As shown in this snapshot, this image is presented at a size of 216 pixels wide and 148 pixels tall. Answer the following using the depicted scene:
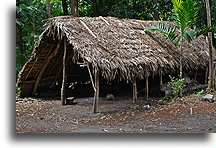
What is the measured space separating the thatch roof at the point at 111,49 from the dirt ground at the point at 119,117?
77 cm

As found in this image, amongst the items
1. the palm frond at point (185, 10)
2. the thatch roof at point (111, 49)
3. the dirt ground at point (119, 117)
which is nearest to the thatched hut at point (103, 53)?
the thatch roof at point (111, 49)

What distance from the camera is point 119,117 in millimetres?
5562

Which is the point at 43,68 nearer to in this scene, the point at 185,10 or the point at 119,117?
the point at 119,117

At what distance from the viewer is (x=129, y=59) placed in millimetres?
6441

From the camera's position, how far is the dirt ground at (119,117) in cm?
436

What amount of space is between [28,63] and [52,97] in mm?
1328

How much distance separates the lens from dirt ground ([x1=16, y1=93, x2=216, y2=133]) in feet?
14.3

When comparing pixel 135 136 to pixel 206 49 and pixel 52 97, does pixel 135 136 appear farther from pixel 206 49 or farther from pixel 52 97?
pixel 206 49

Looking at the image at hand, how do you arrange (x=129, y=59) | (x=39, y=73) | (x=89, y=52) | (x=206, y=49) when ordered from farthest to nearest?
(x=206, y=49) < (x=39, y=73) < (x=129, y=59) < (x=89, y=52)

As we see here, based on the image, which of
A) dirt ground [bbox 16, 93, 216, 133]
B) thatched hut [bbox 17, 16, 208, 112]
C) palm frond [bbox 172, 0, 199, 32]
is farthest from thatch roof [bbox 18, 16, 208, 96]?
palm frond [bbox 172, 0, 199, 32]

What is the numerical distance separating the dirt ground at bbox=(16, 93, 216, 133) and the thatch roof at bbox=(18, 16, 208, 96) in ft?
2.52

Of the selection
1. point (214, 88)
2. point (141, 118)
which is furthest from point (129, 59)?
point (214, 88)

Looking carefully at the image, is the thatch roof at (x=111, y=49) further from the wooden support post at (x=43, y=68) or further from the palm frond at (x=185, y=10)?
the palm frond at (x=185, y=10)

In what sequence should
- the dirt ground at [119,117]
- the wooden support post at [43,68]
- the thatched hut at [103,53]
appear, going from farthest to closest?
1. the wooden support post at [43,68]
2. the thatched hut at [103,53]
3. the dirt ground at [119,117]
